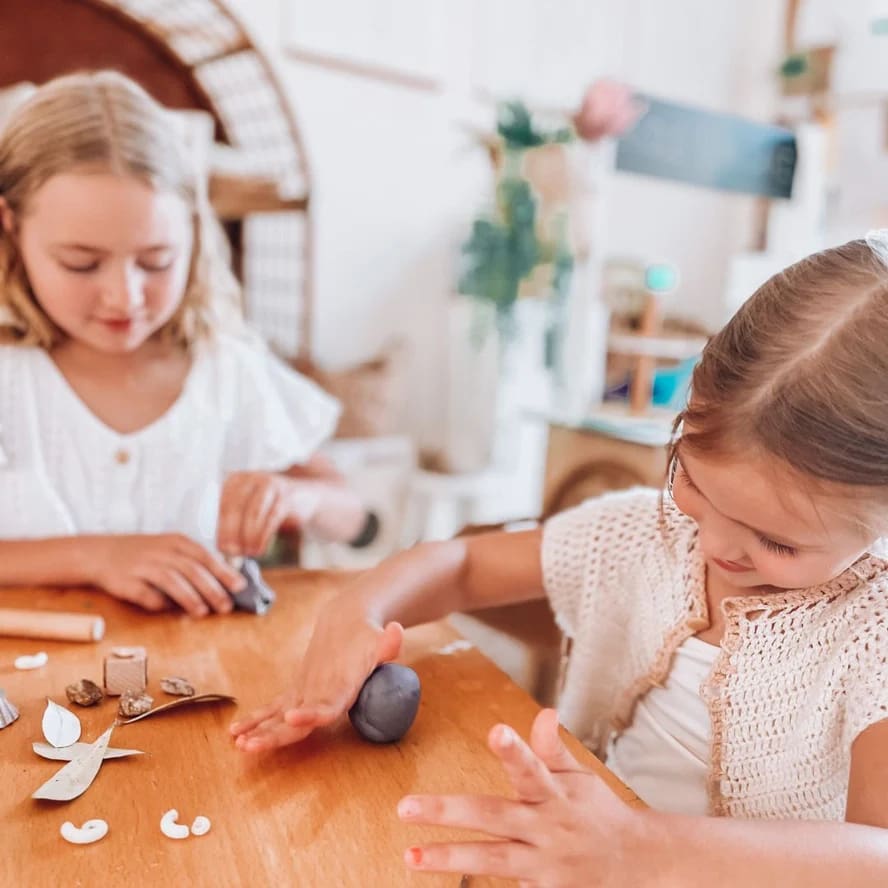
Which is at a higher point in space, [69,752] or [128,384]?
[128,384]

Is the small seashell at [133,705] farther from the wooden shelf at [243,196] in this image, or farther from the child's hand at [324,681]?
the wooden shelf at [243,196]

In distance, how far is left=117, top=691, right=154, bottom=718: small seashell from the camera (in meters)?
0.57

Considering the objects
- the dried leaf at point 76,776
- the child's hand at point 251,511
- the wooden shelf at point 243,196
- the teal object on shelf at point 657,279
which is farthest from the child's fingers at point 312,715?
the wooden shelf at point 243,196

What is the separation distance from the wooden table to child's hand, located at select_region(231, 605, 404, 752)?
15 mm

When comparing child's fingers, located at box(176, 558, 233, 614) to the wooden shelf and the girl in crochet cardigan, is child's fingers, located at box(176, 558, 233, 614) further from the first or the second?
the wooden shelf

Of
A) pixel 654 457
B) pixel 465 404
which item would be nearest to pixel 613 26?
pixel 465 404

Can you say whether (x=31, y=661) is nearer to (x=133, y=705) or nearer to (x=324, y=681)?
(x=133, y=705)

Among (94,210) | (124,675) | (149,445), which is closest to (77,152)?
(94,210)

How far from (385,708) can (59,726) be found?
21cm

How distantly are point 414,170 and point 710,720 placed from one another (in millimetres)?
1922

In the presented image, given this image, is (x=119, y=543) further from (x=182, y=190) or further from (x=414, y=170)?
(x=414, y=170)

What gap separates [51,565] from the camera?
809 mm

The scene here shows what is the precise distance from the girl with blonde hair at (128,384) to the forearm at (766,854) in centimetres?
45

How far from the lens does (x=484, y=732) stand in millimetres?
578
